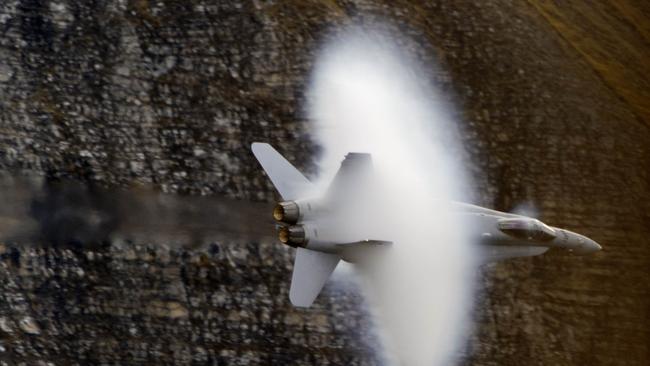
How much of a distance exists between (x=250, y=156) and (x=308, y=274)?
7326 mm

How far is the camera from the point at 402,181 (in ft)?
125

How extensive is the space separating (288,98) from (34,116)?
8.60m

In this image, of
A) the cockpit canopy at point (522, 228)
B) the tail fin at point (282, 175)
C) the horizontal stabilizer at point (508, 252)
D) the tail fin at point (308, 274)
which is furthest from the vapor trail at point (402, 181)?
the tail fin at point (282, 175)

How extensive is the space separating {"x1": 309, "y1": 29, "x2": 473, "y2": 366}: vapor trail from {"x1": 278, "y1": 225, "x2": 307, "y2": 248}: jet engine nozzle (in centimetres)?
251

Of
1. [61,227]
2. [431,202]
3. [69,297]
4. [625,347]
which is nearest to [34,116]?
[61,227]

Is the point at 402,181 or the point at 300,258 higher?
the point at 402,181

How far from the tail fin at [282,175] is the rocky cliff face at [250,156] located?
182 inches

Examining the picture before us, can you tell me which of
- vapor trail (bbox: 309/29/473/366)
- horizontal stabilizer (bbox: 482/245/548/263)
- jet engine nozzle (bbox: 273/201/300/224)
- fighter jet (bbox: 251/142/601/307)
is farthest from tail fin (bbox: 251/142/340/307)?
horizontal stabilizer (bbox: 482/245/548/263)

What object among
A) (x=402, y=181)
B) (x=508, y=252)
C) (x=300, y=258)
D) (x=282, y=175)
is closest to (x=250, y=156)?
(x=282, y=175)

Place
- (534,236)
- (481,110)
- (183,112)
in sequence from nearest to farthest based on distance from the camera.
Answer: (534,236) → (183,112) → (481,110)

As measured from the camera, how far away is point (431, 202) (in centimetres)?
3703

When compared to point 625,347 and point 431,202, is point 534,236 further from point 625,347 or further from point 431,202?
point 625,347

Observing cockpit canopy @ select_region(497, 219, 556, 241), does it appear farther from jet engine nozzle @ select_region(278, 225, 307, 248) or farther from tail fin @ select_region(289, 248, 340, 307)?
jet engine nozzle @ select_region(278, 225, 307, 248)

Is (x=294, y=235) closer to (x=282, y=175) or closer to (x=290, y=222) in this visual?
(x=290, y=222)
